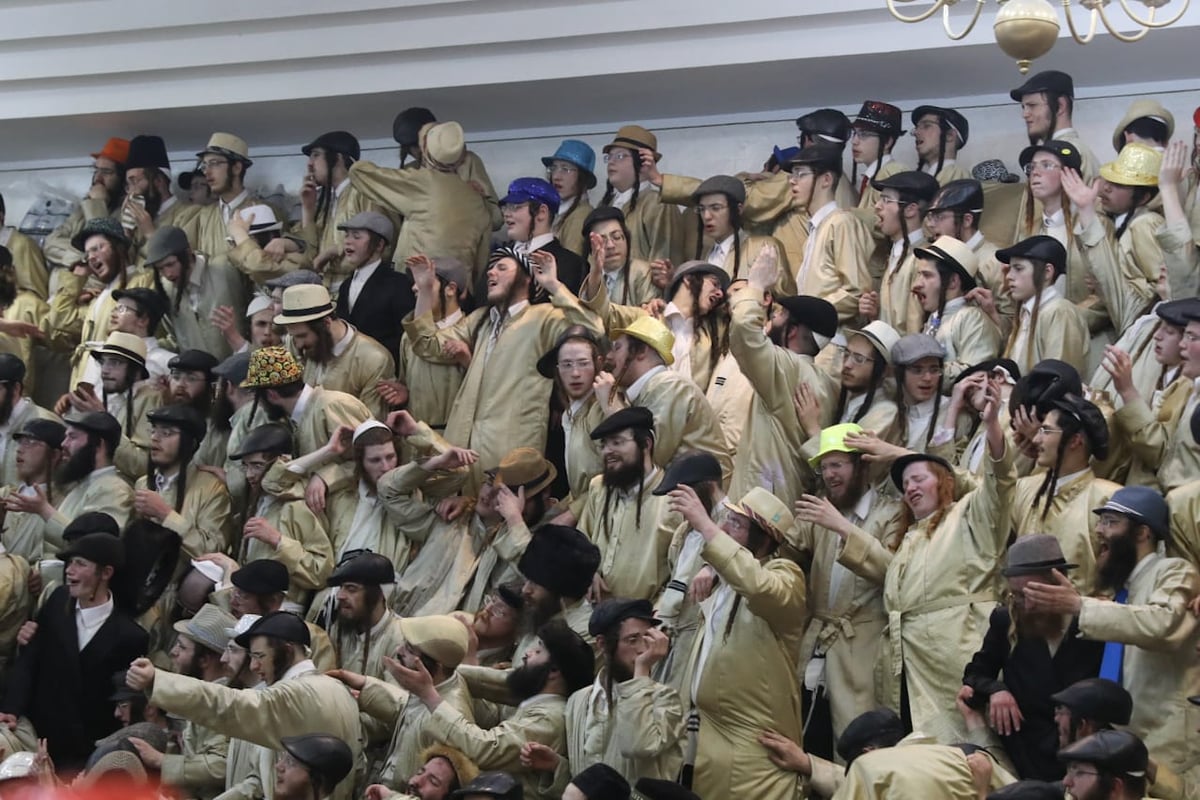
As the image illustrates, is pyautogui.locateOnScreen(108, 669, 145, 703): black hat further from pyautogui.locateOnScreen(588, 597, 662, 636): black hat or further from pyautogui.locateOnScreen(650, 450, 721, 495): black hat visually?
pyautogui.locateOnScreen(650, 450, 721, 495): black hat

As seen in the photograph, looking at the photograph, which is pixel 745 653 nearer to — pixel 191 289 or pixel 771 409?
pixel 771 409

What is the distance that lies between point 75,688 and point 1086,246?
16.1 feet

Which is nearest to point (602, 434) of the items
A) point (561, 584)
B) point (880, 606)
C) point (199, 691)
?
point (561, 584)

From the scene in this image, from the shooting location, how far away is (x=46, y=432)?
10.2 metres

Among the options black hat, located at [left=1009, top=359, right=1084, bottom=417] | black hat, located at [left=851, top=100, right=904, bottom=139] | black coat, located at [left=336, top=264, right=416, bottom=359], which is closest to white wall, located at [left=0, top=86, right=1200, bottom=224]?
black hat, located at [left=851, top=100, right=904, bottom=139]

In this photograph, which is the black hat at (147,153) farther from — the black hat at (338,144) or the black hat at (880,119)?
the black hat at (880,119)

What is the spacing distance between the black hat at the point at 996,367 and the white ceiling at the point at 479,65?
108 inches

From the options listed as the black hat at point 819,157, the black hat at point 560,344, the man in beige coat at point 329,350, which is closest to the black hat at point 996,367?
the black hat at point 560,344

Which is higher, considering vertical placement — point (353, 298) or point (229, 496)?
point (353, 298)

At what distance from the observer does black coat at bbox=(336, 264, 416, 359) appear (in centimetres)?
1077

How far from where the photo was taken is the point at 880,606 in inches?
326

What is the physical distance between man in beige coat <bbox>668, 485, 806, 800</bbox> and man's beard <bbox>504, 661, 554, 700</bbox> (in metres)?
0.58

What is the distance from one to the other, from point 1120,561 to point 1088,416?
2.27 feet

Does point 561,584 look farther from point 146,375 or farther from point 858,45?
point 858,45
